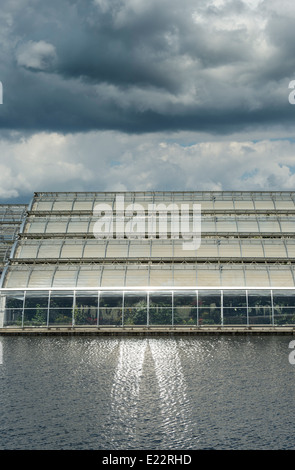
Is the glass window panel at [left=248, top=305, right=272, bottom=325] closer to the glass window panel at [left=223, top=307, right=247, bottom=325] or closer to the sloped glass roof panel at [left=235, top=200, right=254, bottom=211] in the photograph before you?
the glass window panel at [left=223, top=307, right=247, bottom=325]

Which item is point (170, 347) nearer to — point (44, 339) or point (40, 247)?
point (44, 339)

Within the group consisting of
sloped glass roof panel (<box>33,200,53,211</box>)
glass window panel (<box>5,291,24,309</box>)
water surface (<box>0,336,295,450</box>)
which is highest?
sloped glass roof panel (<box>33,200,53,211</box>)

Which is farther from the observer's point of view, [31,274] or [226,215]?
[226,215]

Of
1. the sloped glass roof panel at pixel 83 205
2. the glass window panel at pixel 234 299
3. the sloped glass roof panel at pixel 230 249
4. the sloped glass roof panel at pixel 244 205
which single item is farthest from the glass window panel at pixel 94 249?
the sloped glass roof panel at pixel 244 205

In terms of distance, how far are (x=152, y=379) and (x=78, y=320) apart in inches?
978

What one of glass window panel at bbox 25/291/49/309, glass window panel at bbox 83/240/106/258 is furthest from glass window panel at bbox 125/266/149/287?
glass window panel at bbox 25/291/49/309

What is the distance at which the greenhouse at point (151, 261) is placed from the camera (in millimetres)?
56969

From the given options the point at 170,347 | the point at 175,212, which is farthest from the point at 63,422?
the point at 175,212

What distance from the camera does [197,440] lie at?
22.0 m

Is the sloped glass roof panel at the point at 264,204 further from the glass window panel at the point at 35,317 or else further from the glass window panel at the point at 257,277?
the glass window panel at the point at 35,317

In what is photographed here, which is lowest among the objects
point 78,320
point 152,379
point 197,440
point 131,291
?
point 197,440

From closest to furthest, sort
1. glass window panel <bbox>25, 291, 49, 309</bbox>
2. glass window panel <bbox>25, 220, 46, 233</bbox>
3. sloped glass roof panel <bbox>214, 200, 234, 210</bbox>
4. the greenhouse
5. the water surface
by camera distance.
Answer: the water surface
the greenhouse
glass window panel <bbox>25, 291, 49, 309</bbox>
glass window panel <bbox>25, 220, 46, 233</bbox>
sloped glass roof panel <bbox>214, 200, 234, 210</bbox>

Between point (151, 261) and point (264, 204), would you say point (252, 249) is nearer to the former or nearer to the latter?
point (264, 204)

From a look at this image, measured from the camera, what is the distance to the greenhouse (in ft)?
187
